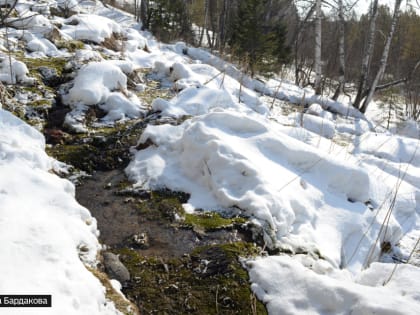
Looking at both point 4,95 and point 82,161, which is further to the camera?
point 4,95

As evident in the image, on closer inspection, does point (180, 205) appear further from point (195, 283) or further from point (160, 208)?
point (195, 283)

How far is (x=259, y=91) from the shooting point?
7.23m

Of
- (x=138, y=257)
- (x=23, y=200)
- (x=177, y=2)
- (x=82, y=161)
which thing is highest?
(x=177, y=2)

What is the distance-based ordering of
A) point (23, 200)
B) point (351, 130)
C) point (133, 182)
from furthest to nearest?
point (351, 130) → point (133, 182) → point (23, 200)

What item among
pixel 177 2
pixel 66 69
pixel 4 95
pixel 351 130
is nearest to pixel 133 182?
pixel 4 95

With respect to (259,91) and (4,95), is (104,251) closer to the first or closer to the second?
(4,95)

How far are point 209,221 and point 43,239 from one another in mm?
1197

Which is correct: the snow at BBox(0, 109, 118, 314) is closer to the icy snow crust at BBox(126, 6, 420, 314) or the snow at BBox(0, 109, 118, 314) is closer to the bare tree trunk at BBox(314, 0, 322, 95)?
the icy snow crust at BBox(126, 6, 420, 314)

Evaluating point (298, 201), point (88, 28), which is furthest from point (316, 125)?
point (88, 28)

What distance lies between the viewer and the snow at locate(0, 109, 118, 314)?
4.67 ft

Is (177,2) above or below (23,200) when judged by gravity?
above

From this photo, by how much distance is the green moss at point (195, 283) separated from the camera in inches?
71.2

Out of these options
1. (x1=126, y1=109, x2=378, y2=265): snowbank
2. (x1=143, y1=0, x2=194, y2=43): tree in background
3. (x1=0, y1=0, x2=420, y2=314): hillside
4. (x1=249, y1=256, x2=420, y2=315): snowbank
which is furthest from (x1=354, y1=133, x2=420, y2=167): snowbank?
(x1=143, y1=0, x2=194, y2=43): tree in background

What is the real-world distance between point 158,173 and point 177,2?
45.2 ft
